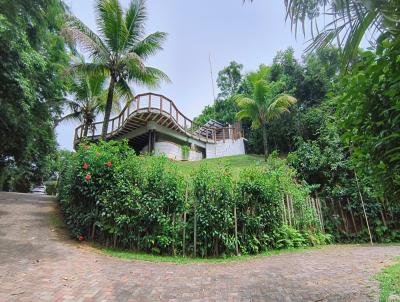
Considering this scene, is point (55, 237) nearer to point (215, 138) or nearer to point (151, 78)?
point (151, 78)

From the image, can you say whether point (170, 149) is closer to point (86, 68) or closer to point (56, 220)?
point (86, 68)

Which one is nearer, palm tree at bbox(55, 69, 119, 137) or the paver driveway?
the paver driveway

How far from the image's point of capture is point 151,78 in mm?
15102

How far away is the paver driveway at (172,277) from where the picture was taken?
413cm

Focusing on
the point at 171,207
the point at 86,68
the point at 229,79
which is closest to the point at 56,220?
the point at 171,207

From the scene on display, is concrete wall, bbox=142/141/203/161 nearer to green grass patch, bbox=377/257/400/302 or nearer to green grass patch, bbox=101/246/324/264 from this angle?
green grass patch, bbox=101/246/324/264

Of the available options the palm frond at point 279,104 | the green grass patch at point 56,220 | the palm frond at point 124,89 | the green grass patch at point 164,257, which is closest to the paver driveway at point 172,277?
the green grass patch at point 164,257

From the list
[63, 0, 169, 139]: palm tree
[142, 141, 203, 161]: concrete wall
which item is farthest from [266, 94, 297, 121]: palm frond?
[63, 0, 169, 139]: palm tree

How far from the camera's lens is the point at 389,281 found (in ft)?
14.1

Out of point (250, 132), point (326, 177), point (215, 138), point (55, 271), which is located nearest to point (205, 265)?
point (55, 271)

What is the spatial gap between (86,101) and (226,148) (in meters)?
11.3

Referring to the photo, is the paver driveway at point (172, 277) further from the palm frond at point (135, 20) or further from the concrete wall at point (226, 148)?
→ the concrete wall at point (226, 148)

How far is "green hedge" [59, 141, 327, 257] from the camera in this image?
284 inches

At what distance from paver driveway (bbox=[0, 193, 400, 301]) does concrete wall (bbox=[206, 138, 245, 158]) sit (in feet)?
54.4
